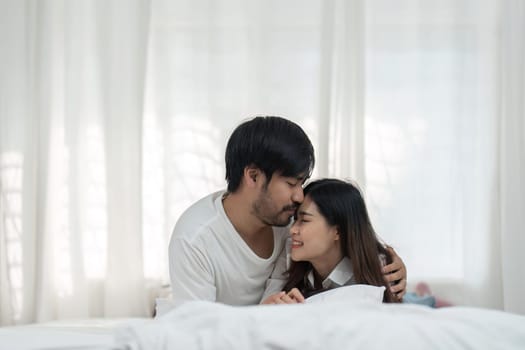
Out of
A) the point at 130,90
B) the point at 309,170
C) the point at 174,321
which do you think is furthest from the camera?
the point at 130,90

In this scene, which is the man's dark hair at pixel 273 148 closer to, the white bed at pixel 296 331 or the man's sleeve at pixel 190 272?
the man's sleeve at pixel 190 272

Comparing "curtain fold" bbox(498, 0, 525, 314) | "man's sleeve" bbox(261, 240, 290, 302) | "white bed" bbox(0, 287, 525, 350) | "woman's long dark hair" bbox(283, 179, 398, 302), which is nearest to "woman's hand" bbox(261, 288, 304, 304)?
"woman's long dark hair" bbox(283, 179, 398, 302)

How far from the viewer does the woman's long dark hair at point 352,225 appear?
2.03 m

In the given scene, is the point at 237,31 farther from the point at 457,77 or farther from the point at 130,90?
the point at 457,77

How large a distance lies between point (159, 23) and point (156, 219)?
84cm

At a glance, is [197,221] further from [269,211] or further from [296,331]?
[296,331]

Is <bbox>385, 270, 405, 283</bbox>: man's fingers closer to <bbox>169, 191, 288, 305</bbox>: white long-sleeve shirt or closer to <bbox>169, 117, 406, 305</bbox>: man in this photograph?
<bbox>169, 117, 406, 305</bbox>: man

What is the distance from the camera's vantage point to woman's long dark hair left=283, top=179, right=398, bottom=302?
203 cm

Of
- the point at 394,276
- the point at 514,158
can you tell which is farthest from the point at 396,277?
the point at 514,158

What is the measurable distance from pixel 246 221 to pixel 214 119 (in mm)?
1143

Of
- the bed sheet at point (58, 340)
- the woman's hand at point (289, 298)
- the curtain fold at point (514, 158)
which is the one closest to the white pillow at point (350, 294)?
the woman's hand at point (289, 298)

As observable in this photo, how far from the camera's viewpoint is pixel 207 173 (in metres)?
3.27

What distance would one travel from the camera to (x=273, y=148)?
2062mm

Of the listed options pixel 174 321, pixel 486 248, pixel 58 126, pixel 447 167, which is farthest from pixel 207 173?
pixel 174 321
